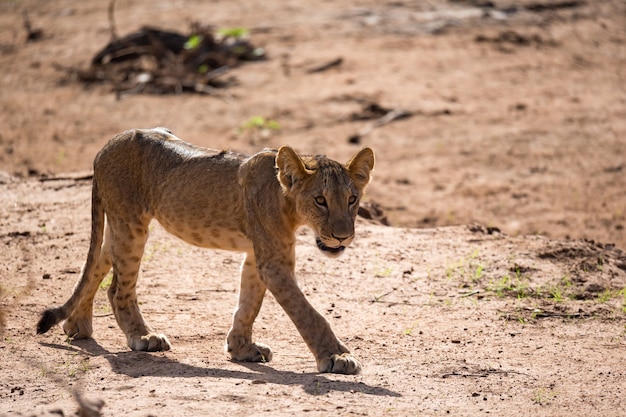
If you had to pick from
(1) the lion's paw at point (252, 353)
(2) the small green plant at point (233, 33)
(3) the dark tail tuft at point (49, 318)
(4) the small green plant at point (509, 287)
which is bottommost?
(4) the small green plant at point (509, 287)

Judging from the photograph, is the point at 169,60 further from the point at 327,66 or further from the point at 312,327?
the point at 312,327

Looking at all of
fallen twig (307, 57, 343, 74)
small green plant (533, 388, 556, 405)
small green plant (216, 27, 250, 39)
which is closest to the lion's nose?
small green plant (533, 388, 556, 405)

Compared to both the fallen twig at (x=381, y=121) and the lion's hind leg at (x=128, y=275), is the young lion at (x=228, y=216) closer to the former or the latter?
the lion's hind leg at (x=128, y=275)

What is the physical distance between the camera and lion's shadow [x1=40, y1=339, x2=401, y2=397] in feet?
20.1

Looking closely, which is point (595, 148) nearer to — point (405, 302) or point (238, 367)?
point (405, 302)

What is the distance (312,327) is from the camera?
6.55m

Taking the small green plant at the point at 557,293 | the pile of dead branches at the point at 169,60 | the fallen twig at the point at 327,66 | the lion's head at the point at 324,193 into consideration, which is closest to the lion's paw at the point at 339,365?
the lion's head at the point at 324,193

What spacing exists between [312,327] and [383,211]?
4908mm

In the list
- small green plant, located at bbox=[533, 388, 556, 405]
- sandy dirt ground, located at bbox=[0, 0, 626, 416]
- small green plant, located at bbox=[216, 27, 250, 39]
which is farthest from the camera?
small green plant, located at bbox=[216, 27, 250, 39]

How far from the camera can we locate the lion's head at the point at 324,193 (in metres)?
6.46

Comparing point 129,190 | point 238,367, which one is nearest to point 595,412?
point 238,367

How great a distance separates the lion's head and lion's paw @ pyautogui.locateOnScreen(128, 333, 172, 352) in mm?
1386

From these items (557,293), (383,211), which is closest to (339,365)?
(557,293)

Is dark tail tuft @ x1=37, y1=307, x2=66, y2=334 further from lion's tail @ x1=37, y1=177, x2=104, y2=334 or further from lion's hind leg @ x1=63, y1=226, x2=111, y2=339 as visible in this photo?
lion's hind leg @ x1=63, y1=226, x2=111, y2=339
